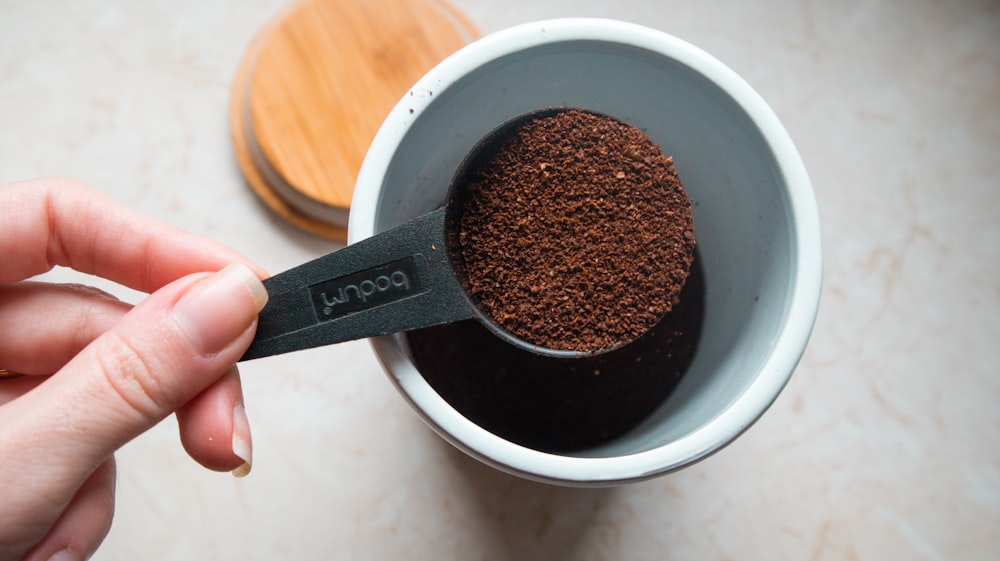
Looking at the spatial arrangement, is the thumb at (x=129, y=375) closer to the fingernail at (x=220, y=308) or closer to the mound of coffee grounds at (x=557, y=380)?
the fingernail at (x=220, y=308)

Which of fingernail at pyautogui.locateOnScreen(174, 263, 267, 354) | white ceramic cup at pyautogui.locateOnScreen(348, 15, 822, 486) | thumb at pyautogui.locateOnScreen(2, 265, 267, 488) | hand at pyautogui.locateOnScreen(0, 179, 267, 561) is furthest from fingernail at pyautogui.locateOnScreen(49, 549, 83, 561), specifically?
white ceramic cup at pyautogui.locateOnScreen(348, 15, 822, 486)

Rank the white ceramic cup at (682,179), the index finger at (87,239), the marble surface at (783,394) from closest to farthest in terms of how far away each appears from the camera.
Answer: the white ceramic cup at (682,179), the index finger at (87,239), the marble surface at (783,394)

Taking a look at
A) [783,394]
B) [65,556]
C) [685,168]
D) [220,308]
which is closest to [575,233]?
[685,168]

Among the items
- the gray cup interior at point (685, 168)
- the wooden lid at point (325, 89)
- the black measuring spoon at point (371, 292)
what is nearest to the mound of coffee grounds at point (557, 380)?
the gray cup interior at point (685, 168)

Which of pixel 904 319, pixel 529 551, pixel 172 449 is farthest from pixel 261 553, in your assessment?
pixel 904 319

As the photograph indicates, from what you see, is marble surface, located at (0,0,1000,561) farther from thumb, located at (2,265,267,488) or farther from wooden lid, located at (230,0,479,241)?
thumb, located at (2,265,267,488)

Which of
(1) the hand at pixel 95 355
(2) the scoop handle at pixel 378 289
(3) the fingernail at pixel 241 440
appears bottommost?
(3) the fingernail at pixel 241 440
